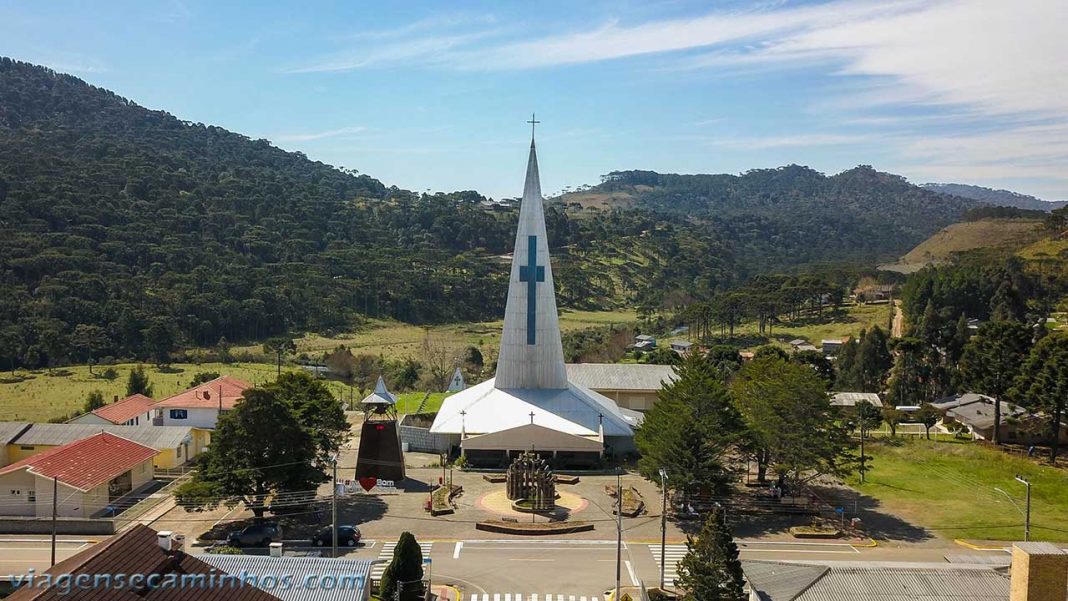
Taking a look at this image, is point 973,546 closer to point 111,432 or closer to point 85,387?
point 111,432

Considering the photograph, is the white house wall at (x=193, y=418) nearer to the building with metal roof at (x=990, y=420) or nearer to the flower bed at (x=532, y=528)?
the flower bed at (x=532, y=528)

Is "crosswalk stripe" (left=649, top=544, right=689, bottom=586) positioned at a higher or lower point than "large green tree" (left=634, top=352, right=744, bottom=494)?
lower

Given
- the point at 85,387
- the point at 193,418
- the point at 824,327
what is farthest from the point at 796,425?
the point at 824,327

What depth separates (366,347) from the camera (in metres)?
93.9

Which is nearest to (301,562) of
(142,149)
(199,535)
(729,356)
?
(199,535)

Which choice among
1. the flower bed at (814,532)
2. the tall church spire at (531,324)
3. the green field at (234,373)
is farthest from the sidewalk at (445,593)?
the green field at (234,373)

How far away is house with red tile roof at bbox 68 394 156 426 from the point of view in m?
48.2

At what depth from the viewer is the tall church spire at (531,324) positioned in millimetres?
51188

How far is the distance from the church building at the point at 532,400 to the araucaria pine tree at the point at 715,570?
68.1ft

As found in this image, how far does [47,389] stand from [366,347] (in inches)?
1330

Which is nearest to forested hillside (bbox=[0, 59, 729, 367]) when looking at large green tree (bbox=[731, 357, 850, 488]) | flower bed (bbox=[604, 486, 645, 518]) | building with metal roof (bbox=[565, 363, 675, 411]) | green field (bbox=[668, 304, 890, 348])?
green field (bbox=[668, 304, 890, 348])

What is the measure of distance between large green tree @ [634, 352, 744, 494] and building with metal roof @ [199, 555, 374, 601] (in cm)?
1712

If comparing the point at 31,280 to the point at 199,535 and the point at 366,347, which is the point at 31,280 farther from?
the point at 199,535

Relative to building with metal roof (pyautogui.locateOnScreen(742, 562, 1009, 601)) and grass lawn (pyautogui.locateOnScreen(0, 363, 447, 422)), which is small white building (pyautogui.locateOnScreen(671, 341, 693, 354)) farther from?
building with metal roof (pyautogui.locateOnScreen(742, 562, 1009, 601))
